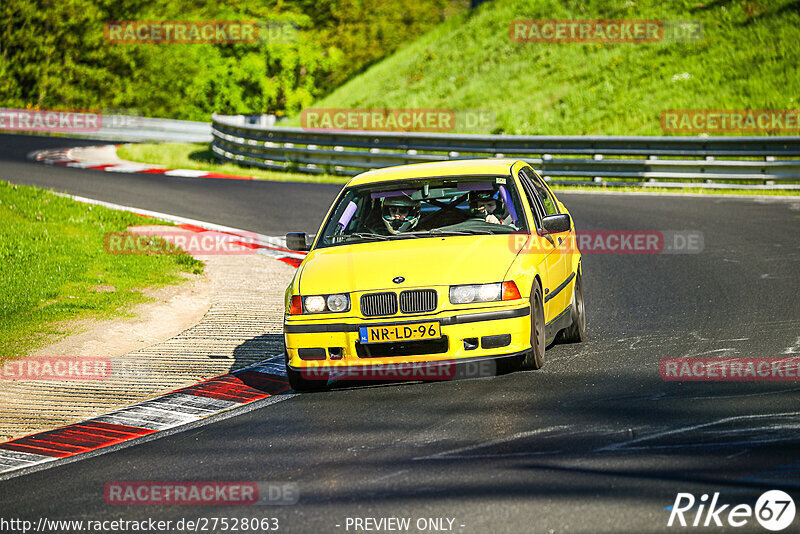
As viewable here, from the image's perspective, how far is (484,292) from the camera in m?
7.69

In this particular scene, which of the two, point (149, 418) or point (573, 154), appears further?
point (573, 154)

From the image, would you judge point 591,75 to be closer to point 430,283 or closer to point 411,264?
point 411,264

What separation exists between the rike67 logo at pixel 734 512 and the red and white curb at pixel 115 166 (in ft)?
69.7

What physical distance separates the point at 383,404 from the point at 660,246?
28.1ft

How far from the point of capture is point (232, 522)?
17.6 ft

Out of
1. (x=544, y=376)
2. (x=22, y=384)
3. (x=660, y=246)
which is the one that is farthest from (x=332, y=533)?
(x=660, y=246)

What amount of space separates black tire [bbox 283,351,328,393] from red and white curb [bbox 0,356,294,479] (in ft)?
0.41

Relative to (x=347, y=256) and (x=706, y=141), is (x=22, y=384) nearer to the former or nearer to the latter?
(x=347, y=256)
